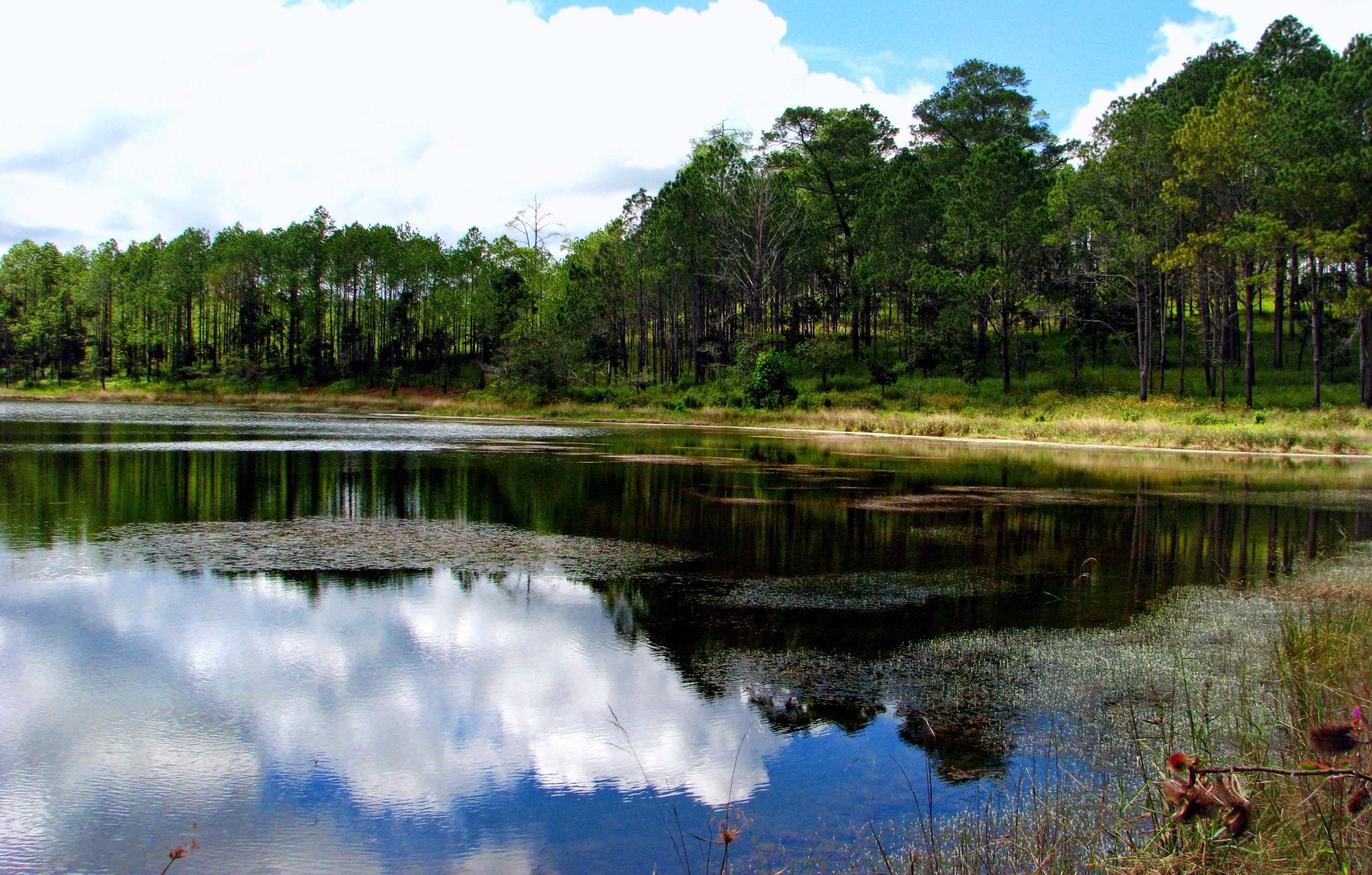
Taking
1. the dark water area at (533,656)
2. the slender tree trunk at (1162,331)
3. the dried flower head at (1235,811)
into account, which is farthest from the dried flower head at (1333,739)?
the slender tree trunk at (1162,331)

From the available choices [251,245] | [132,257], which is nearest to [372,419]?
[251,245]

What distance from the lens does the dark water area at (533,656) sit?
4602 mm

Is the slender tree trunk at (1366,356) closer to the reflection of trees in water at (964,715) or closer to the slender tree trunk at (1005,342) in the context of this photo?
the slender tree trunk at (1005,342)

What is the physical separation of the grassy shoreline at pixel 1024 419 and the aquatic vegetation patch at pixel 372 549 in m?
27.5

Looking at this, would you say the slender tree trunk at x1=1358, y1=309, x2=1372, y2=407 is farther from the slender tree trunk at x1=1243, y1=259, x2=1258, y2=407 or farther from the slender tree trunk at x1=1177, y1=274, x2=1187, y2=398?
the slender tree trunk at x1=1177, y1=274, x2=1187, y2=398

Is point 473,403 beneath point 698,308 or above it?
beneath

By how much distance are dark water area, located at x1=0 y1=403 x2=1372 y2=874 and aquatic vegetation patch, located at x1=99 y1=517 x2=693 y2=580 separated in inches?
3.3

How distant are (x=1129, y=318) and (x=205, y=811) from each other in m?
57.8

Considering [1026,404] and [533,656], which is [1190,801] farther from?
[1026,404]

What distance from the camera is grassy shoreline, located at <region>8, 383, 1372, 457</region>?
3228 cm

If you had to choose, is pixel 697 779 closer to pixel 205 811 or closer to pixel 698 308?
pixel 205 811

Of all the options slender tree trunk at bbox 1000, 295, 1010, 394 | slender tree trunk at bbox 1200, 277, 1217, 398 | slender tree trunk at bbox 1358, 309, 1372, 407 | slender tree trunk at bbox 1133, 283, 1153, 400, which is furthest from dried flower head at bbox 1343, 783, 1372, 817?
slender tree trunk at bbox 1000, 295, 1010, 394

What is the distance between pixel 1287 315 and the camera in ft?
223

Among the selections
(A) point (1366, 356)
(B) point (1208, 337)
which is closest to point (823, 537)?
(A) point (1366, 356)
